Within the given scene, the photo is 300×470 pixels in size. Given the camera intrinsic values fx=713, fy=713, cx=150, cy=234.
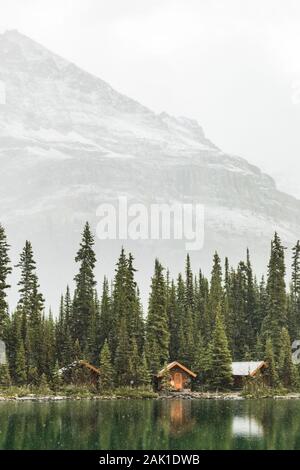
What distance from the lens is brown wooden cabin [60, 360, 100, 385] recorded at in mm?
84000

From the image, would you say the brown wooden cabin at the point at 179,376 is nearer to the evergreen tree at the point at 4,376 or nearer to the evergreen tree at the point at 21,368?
the evergreen tree at the point at 21,368

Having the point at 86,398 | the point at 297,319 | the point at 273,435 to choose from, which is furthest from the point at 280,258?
the point at 273,435

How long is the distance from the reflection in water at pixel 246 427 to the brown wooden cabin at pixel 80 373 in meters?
37.4

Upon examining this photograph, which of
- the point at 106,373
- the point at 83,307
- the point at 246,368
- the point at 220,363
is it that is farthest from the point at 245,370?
the point at 83,307

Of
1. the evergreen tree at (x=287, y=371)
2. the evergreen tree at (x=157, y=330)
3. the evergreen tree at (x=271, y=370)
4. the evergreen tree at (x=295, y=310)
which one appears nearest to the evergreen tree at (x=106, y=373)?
the evergreen tree at (x=157, y=330)

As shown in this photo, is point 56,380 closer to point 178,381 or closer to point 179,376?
point 178,381

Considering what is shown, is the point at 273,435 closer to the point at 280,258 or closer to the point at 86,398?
the point at 86,398

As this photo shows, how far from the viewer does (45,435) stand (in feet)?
125

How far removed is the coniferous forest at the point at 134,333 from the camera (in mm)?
84625

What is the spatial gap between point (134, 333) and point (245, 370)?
1523cm

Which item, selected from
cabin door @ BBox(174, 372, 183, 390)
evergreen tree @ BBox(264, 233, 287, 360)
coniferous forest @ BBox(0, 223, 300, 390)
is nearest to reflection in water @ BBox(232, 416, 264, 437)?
coniferous forest @ BBox(0, 223, 300, 390)

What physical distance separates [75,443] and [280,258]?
3047 inches

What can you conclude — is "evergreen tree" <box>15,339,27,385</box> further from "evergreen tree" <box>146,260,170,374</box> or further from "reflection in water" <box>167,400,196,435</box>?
"reflection in water" <box>167,400,196,435</box>

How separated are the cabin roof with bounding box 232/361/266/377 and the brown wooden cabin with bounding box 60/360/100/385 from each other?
18.6 metres
